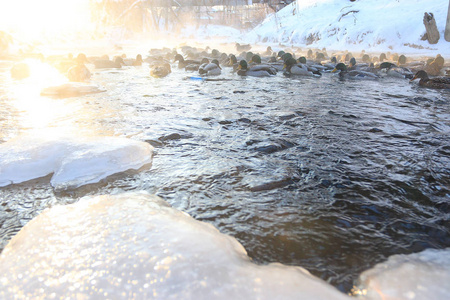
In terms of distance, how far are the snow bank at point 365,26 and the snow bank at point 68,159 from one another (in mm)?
13440

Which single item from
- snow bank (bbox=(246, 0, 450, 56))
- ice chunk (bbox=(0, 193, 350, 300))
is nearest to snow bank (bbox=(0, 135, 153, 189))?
ice chunk (bbox=(0, 193, 350, 300))

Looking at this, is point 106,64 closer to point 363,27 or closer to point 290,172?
point 290,172

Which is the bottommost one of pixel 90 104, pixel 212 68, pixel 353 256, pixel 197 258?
pixel 353 256

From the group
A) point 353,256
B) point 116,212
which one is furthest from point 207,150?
point 353,256

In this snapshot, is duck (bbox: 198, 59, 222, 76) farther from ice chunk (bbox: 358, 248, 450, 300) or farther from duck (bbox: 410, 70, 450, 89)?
ice chunk (bbox: 358, 248, 450, 300)

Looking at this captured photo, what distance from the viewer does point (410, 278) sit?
1.52 metres

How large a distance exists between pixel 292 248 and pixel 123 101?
515cm

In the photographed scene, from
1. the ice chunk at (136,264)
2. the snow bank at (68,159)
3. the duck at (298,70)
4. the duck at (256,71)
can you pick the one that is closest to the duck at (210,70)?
the duck at (256,71)

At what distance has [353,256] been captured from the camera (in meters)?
1.71

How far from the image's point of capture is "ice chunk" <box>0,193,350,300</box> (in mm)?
1319

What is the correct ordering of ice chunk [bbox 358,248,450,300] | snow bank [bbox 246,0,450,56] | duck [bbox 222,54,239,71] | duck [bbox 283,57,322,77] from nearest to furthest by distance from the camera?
ice chunk [bbox 358,248,450,300] < duck [bbox 283,57,322,77] < duck [bbox 222,54,239,71] < snow bank [bbox 246,0,450,56]

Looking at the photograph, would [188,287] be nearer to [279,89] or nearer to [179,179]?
[179,179]

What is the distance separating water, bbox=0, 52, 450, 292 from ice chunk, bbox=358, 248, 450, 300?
61 millimetres

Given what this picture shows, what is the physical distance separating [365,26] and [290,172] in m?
24.6
